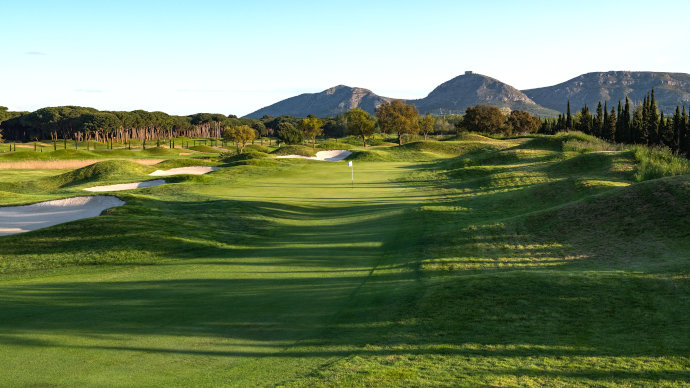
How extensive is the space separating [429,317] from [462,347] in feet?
4.55

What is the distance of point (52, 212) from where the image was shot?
80.5 ft

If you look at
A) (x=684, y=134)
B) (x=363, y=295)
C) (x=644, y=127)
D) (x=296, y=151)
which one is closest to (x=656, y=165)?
(x=684, y=134)

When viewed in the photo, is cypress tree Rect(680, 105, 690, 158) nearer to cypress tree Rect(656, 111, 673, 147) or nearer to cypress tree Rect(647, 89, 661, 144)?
cypress tree Rect(656, 111, 673, 147)

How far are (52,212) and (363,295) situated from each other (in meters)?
20.0

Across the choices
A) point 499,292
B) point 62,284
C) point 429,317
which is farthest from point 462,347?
point 62,284

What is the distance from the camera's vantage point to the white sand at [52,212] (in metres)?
21.7

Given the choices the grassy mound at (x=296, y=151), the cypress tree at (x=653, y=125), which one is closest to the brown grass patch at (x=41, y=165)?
the grassy mound at (x=296, y=151)

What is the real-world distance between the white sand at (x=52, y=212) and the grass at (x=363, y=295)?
302 centimetres

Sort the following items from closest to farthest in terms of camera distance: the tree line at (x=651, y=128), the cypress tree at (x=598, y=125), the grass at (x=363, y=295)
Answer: the grass at (x=363, y=295)
the tree line at (x=651, y=128)
the cypress tree at (x=598, y=125)

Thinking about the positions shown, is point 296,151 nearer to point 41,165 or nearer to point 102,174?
point 102,174

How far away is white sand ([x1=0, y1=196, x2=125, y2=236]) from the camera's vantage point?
21.7 meters

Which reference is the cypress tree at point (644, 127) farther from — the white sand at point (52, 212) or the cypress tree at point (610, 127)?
the white sand at point (52, 212)

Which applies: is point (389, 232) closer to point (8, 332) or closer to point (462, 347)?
→ point (462, 347)

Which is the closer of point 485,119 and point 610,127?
point 610,127
